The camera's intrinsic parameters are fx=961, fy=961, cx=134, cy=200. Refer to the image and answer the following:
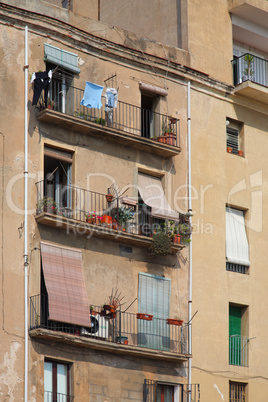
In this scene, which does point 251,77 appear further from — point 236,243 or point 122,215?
point 122,215

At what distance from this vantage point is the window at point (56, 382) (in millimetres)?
27781

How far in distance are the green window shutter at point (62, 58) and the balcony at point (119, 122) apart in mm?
657

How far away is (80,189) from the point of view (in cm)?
3009

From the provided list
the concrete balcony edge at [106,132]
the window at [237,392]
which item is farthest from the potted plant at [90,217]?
the window at [237,392]

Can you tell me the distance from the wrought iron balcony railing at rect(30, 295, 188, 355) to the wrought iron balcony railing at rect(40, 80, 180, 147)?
598 centimetres

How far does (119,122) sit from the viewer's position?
A: 3178 cm

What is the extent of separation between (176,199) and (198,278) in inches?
108

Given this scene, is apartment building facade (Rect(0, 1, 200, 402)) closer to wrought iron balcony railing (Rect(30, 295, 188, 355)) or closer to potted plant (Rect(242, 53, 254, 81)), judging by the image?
wrought iron balcony railing (Rect(30, 295, 188, 355))

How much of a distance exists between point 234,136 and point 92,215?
7.59 metres

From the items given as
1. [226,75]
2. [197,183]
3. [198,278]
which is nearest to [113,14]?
[226,75]

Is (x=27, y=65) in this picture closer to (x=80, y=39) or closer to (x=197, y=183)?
(x=80, y=39)

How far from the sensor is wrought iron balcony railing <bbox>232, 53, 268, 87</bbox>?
35344 mm

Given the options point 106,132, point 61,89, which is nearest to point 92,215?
point 106,132

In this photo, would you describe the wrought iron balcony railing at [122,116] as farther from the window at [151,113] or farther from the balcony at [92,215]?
the balcony at [92,215]
